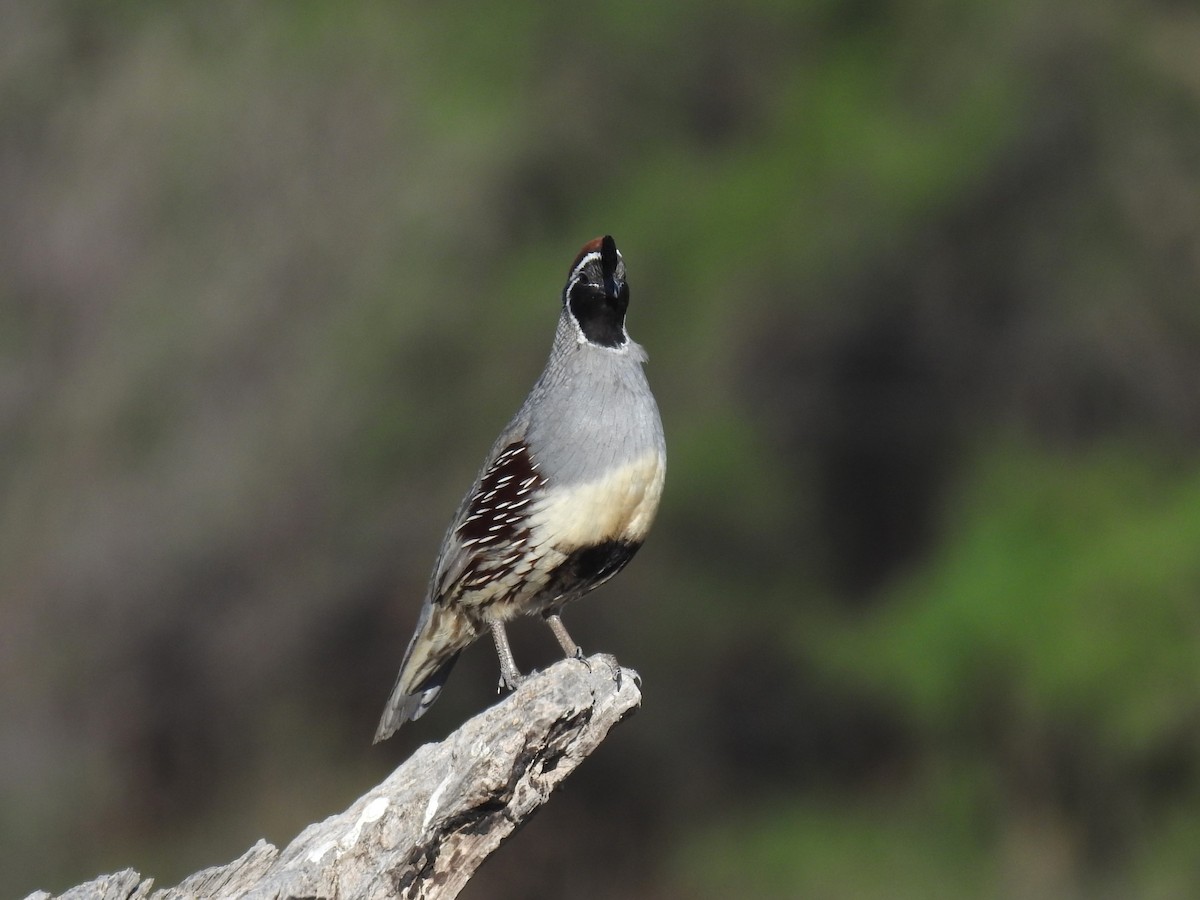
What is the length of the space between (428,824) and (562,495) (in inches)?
43.9

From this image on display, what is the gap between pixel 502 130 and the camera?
12.2m

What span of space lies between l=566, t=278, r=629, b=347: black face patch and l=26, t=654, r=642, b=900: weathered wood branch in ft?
4.12

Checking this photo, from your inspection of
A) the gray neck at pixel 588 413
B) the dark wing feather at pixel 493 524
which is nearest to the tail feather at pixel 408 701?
the dark wing feather at pixel 493 524

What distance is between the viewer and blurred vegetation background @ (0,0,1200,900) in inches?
414

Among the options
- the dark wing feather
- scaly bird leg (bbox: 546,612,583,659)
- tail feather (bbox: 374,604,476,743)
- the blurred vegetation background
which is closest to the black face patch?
the dark wing feather

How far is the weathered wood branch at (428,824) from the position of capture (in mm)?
3545

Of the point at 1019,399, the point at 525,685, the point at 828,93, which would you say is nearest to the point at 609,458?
the point at 525,685

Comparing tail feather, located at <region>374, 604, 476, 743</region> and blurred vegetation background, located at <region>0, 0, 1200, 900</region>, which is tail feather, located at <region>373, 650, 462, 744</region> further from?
blurred vegetation background, located at <region>0, 0, 1200, 900</region>

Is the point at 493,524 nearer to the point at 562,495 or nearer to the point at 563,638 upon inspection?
the point at 562,495

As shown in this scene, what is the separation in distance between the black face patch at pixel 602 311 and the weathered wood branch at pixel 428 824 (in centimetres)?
126

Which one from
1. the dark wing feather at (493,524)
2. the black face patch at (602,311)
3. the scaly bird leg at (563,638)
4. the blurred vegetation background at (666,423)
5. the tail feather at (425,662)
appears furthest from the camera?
the blurred vegetation background at (666,423)

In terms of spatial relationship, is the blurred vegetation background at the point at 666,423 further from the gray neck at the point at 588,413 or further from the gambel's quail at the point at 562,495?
the gray neck at the point at 588,413

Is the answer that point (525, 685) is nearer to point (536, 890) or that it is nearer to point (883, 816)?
point (536, 890)

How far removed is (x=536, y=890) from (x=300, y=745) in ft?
6.32
